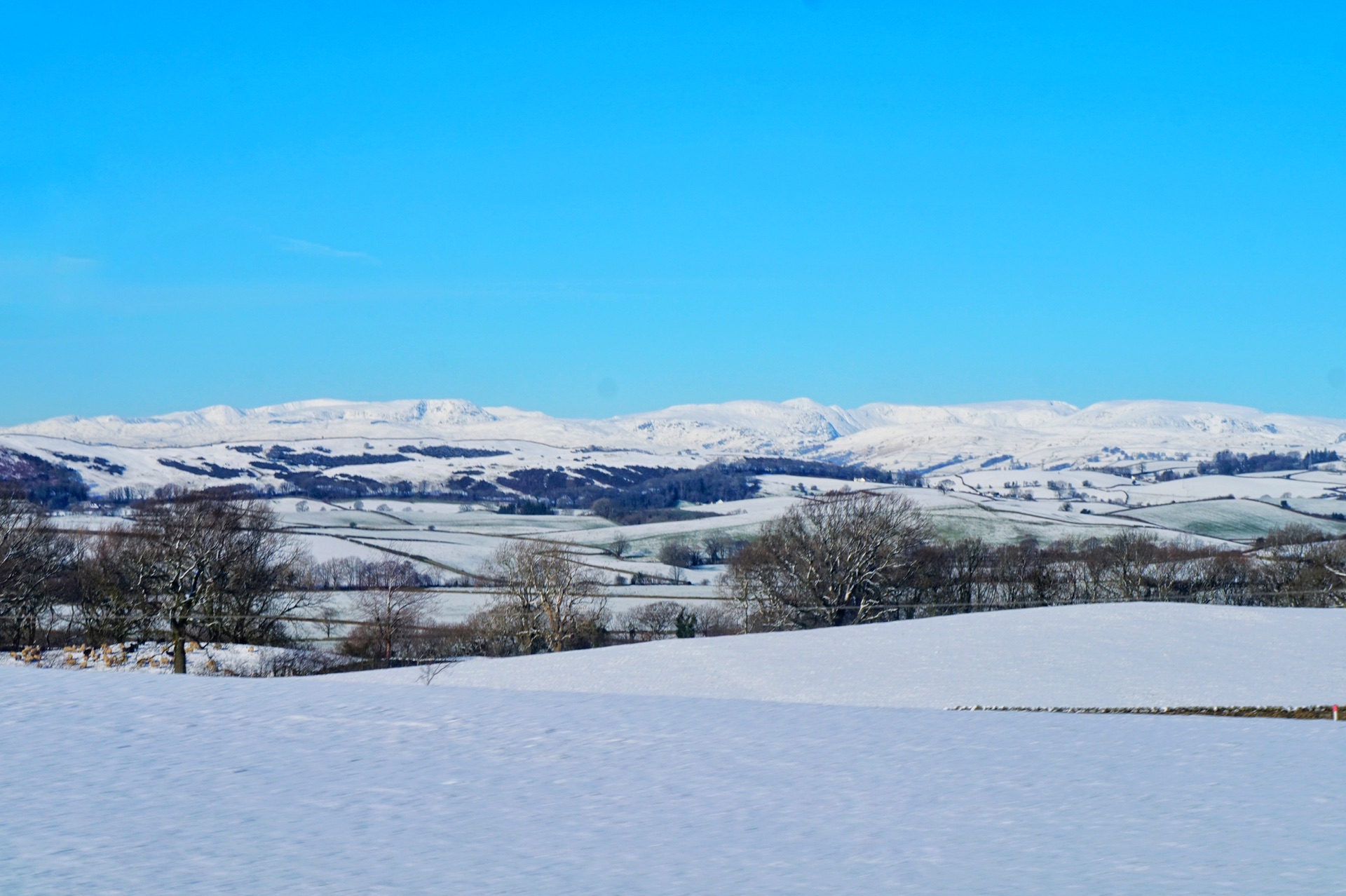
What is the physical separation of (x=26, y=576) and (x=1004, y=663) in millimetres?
39828

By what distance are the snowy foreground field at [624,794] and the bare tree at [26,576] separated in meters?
35.1

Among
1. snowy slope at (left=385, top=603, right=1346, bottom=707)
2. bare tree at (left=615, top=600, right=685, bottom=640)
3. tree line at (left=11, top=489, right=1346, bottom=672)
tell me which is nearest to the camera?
snowy slope at (left=385, top=603, right=1346, bottom=707)

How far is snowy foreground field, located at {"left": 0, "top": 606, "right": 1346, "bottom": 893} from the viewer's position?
768cm

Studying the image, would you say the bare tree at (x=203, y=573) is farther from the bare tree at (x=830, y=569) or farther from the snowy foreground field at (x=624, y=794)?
the snowy foreground field at (x=624, y=794)

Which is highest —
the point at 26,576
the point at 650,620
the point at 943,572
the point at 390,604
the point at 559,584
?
the point at 26,576

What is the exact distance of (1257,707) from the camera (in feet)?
74.2

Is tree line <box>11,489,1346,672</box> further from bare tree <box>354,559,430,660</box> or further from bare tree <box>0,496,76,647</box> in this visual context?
bare tree <box>354,559,430,660</box>

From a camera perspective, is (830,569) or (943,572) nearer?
(830,569)

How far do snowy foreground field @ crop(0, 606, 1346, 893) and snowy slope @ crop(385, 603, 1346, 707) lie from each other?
9334 mm

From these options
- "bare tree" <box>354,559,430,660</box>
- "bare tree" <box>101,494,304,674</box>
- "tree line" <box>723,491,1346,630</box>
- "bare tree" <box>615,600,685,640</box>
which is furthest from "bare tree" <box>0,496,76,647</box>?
"tree line" <box>723,491,1346,630</box>

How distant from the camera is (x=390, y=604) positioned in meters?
58.9

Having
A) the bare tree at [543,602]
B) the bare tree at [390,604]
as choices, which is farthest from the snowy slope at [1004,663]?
the bare tree at [390,604]

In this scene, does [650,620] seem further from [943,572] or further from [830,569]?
[943,572]

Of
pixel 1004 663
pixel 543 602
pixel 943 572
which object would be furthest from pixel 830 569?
pixel 1004 663
